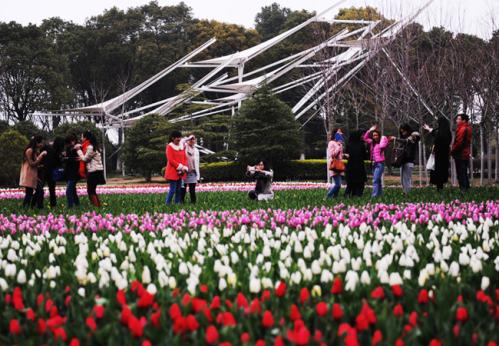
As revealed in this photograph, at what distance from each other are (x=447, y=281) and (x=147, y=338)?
6.46 feet

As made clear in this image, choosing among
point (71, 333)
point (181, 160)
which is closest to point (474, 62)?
point (181, 160)

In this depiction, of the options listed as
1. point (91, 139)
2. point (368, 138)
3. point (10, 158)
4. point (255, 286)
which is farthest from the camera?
point (10, 158)

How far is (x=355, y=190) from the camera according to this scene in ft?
44.7

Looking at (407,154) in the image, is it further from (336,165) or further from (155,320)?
(155,320)

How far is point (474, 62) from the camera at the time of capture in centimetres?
2467

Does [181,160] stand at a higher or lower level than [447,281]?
higher

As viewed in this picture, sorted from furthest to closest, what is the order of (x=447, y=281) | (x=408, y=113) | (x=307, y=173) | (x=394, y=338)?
(x=307, y=173)
(x=408, y=113)
(x=447, y=281)
(x=394, y=338)

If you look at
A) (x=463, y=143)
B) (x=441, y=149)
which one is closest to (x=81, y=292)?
(x=463, y=143)

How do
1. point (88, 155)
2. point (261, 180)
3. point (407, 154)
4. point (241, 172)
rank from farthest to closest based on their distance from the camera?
point (241, 172)
point (407, 154)
point (261, 180)
point (88, 155)

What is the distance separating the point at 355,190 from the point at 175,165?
4.01m

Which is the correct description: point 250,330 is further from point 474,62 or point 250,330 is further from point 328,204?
point 474,62

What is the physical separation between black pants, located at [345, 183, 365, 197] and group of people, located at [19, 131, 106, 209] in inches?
206

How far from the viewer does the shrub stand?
30.8 metres

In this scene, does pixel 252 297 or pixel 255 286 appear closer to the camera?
pixel 255 286
